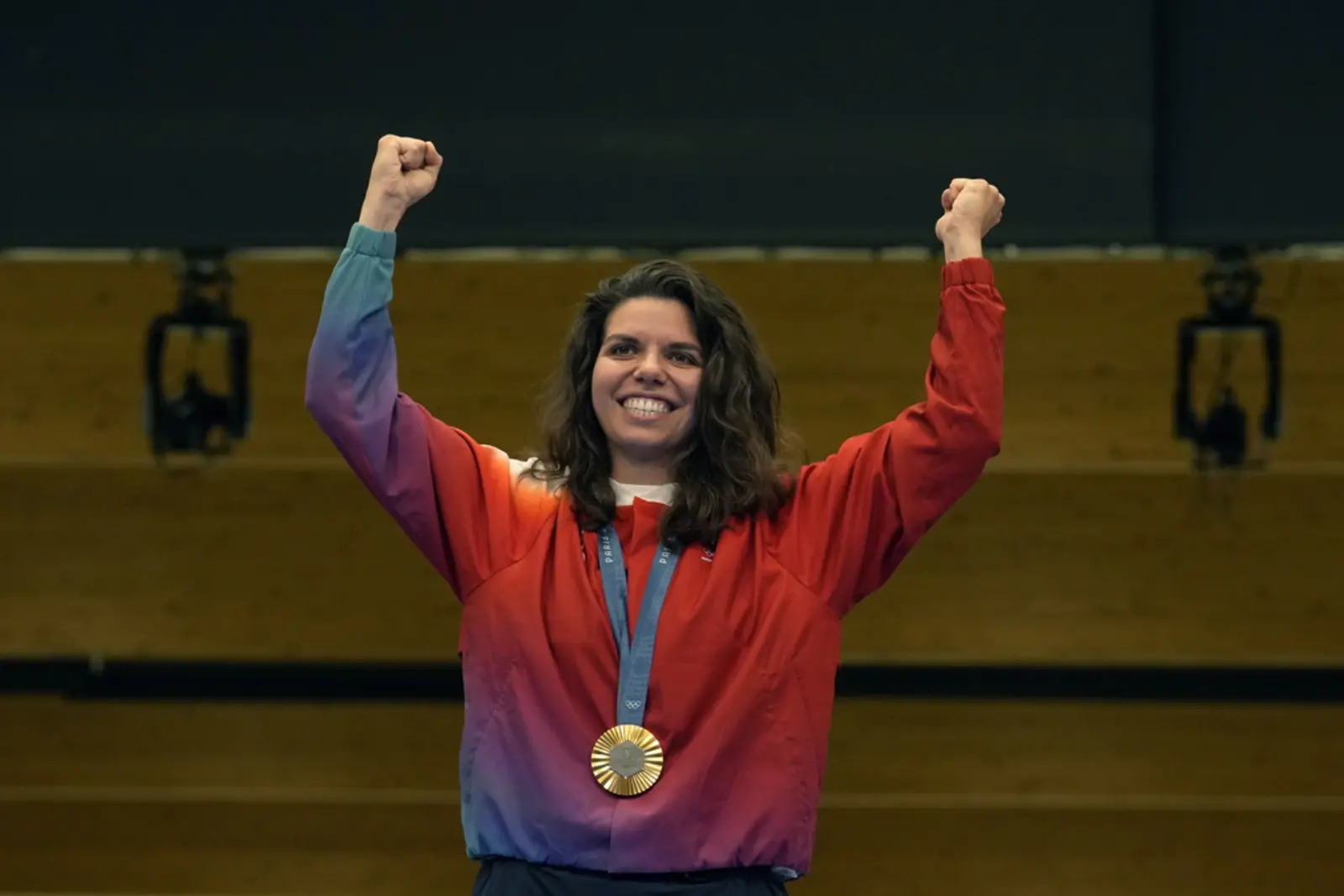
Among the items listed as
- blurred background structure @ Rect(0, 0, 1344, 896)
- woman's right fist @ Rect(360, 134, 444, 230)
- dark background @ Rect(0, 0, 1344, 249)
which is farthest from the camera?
blurred background structure @ Rect(0, 0, 1344, 896)

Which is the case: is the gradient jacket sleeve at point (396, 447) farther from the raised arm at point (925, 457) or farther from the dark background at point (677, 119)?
the dark background at point (677, 119)

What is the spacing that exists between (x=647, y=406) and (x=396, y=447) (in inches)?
9.8

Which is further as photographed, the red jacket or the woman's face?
the woman's face

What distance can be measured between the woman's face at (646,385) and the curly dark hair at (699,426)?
1 cm

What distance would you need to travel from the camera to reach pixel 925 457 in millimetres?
1478

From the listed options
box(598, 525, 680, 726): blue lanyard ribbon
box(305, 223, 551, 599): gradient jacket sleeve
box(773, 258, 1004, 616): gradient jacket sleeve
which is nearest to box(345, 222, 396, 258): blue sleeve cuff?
box(305, 223, 551, 599): gradient jacket sleeve

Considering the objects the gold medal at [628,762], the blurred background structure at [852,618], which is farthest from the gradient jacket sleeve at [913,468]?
the blurred background structure at [852,618]

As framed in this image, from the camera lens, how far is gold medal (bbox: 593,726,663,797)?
1.39 m

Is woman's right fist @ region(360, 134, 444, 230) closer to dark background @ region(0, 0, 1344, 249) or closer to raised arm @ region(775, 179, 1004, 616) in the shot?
raised arm @ region(775, 179, 1004, 616)

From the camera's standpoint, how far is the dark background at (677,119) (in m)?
2.83

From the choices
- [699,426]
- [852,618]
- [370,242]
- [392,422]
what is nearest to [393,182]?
[370,242]

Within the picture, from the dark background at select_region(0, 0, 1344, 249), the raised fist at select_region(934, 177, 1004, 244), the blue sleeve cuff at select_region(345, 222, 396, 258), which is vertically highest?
the dark background at select_region(0, 0, 1344, 249)

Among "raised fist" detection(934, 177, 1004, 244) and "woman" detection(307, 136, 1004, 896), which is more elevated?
"raised fist" detection(934, 177, 1004, 244)

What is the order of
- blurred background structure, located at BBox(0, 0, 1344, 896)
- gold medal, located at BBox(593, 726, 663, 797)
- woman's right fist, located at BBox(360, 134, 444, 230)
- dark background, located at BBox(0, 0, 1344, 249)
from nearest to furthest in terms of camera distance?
gold medal, located at BBox(593, 726, 663, 797) < woman's right fist, located at BBox(360, 134, 444, 230) < dark background, located at BBox(0, 0, 1344, 249) < blurred background structure, located at BBox(0, 0, 1344, 896)
